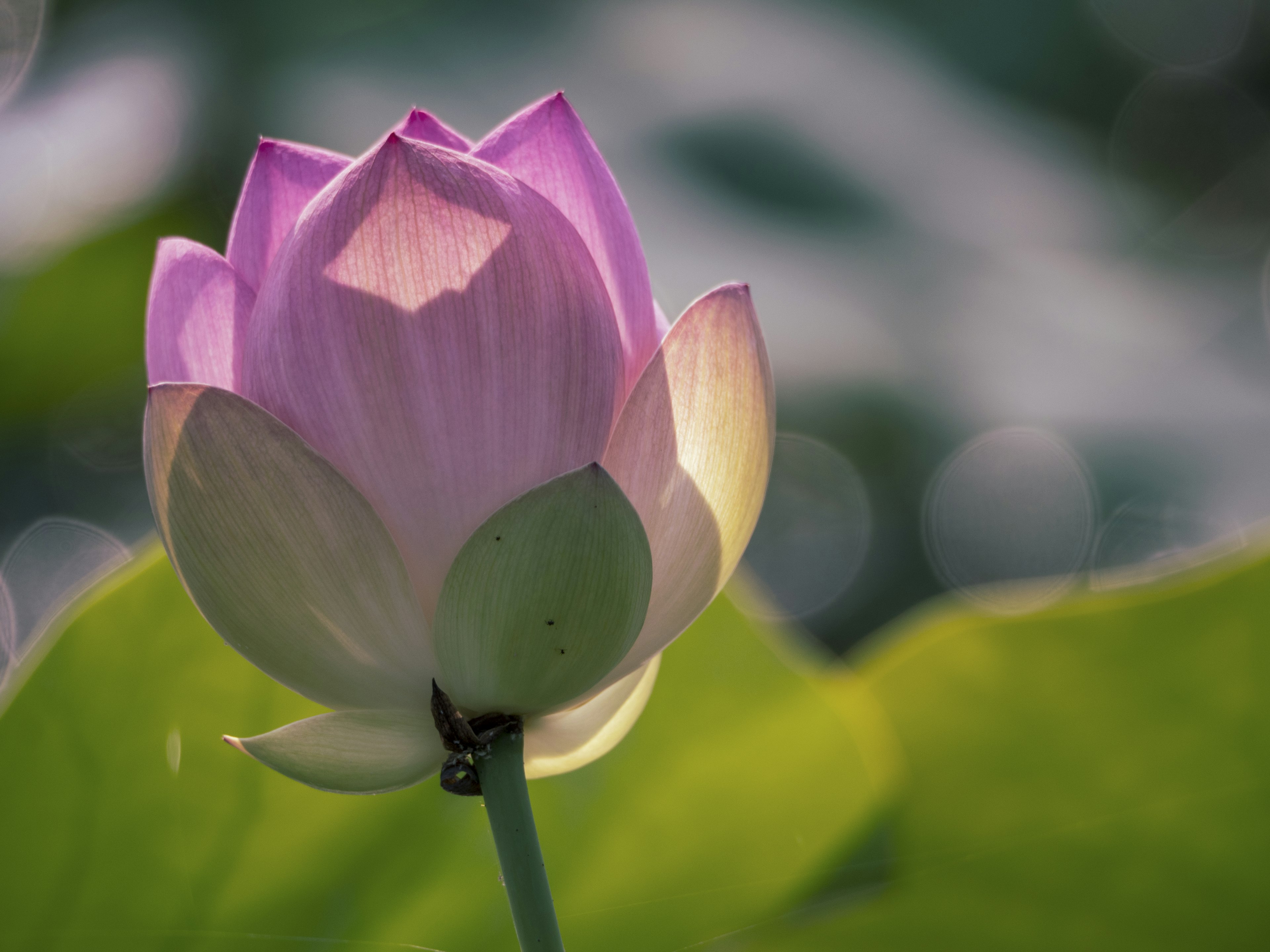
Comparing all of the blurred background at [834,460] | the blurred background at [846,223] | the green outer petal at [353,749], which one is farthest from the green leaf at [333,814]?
the blurred background at [846,223]

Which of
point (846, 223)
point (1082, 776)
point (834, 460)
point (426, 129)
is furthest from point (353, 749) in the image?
point (846, 223)

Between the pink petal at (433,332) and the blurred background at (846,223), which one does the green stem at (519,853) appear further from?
the blurred background at (846,223)

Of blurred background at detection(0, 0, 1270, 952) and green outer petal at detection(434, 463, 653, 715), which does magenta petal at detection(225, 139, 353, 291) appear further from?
blurred background at detection(0, 0, 1270, 952)

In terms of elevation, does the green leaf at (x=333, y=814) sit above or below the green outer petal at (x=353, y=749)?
below

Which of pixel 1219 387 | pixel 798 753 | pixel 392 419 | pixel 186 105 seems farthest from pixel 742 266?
pixel 392 419

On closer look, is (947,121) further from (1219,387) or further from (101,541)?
(101,541)

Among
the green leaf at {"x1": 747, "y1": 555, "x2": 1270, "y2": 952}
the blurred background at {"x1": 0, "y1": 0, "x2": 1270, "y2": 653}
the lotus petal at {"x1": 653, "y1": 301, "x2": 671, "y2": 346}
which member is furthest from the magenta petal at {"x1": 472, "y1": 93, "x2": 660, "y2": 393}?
the blurred background at {"x1": 0, "y1": 0, "x2": 1270, "y2": 653}

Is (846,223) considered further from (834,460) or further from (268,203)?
(268,203)
